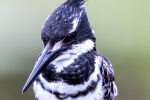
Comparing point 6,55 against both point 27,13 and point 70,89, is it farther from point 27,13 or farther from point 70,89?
point 70,89

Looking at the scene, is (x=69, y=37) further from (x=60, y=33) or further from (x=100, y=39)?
(x=100, y=39)

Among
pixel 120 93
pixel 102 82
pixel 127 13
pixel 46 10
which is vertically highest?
pixel 46 10

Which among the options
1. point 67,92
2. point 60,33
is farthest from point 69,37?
point 67,92

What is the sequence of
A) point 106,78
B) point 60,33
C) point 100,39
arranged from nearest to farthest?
point 60,33 → point 106,78 → point 100,39

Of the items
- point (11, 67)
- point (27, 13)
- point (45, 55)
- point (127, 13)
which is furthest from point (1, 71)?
point (127, 13)

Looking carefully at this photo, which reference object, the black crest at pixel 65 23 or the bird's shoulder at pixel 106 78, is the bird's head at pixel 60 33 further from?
the bird's shoulder at pixel 106 78

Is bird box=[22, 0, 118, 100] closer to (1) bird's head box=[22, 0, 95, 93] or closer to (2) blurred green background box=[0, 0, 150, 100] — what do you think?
(1) bird's head box=[22, 0, 95, 93]
